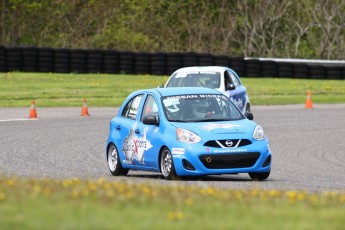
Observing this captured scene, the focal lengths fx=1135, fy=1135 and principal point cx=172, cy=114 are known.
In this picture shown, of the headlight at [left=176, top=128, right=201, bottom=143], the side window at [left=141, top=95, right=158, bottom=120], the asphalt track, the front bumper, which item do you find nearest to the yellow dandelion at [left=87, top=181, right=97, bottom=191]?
the asphalt track

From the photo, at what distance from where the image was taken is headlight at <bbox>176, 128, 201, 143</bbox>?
49.5 ft

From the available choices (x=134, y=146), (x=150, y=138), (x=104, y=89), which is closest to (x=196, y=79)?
(x=134, y=146)

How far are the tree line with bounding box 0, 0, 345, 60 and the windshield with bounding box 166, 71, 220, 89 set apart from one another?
28.7 metres

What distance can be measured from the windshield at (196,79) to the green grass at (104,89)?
9.52 m

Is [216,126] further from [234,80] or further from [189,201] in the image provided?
[234,80]

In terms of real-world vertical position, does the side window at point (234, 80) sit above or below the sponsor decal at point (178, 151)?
below

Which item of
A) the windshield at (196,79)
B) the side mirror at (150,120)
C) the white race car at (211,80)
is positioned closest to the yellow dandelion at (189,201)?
the side mirror at (150,120)

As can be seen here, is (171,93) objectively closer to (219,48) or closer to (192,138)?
(192,138)

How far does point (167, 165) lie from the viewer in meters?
15.3

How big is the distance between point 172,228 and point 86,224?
0.57 meters

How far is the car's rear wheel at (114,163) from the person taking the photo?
55.0ft

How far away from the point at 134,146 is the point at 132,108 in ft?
2.62

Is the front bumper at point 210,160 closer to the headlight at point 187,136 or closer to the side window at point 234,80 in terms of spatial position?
the headlight at point 187,136

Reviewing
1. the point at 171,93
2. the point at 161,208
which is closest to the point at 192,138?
the point at 171,93
